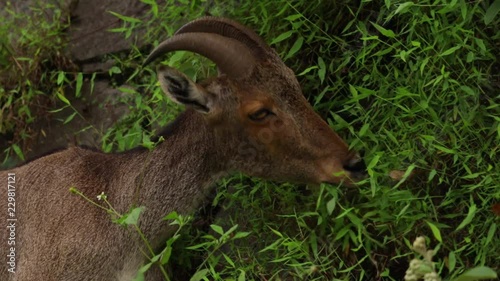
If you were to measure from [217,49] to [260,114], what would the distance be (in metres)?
0.47

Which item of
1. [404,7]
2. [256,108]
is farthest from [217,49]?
[404,7]

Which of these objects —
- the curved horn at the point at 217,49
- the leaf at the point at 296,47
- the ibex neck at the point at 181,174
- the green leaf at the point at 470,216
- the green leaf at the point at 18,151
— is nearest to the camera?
the green leaf at the point at 470,216

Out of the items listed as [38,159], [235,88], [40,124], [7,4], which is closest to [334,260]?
[235,88]

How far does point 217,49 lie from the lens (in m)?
5.96

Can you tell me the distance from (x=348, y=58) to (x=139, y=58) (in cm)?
233

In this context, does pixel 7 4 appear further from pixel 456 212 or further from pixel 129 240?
pixel 456 212

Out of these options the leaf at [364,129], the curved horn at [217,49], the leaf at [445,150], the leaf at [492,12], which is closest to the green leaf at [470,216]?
the leaf at [445,150]

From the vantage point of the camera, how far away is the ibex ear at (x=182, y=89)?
5891 mm

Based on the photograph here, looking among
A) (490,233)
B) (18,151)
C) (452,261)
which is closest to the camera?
(452,261)

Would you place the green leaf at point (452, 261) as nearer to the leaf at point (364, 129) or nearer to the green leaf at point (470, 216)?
the green leaf at point (470, 216)

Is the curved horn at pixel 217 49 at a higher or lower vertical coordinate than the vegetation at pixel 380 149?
higher

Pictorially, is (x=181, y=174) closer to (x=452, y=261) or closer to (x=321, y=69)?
(x=321, y=69)

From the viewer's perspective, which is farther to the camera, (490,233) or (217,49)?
(217,49)

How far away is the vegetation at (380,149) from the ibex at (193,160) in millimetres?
269
